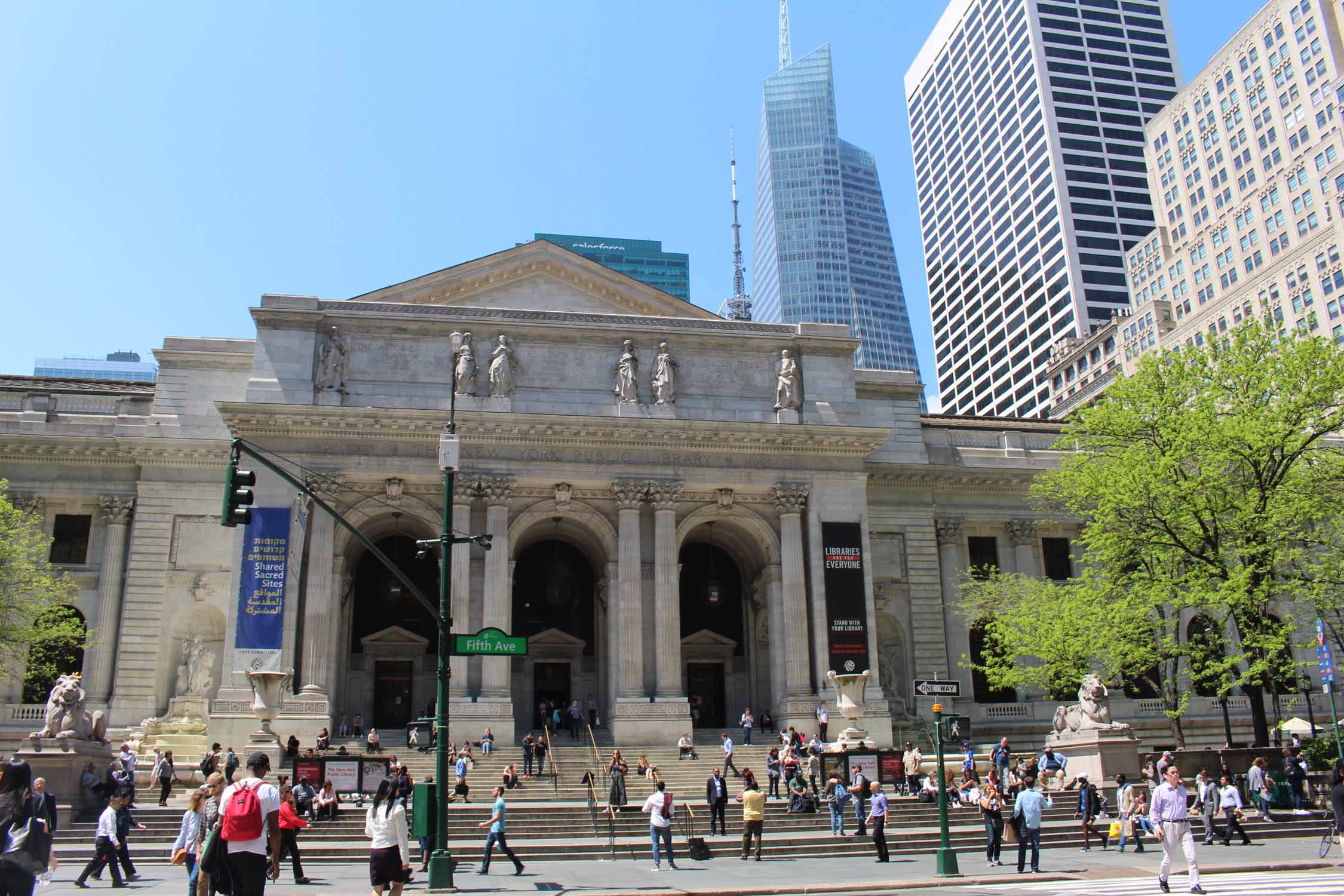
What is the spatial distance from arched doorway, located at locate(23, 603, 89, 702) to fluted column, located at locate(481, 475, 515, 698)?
49.1 ft

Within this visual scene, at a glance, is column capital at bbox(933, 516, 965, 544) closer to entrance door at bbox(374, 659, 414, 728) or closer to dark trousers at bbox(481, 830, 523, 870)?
entrance door at bbox(374, 659, 414, 728)

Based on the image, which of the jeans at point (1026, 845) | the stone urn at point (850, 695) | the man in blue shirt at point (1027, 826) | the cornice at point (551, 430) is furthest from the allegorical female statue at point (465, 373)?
the jeans at point (1026, 845)

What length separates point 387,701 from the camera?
45281 mm

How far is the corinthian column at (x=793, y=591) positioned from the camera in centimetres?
4247

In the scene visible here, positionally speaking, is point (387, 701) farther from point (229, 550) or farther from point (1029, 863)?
point (1029, 863)

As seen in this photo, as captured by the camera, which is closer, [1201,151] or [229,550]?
[229,550]

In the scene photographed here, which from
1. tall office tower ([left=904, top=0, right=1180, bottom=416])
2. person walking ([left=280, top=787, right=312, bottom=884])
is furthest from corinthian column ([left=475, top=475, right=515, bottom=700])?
tall office tower ([left=904, top=0, right=1180, bottom=416])

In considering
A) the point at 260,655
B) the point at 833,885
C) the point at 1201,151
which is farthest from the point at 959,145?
the point at 833,885

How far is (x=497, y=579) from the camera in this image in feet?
136

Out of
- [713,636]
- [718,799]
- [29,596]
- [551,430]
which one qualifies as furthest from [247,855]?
[713,636]

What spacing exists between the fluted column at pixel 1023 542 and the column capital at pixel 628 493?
18.8m

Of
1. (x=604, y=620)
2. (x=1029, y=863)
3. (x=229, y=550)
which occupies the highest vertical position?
(x=229, y=550)

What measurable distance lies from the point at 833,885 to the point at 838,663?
23.6 metres

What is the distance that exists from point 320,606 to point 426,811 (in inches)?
906
